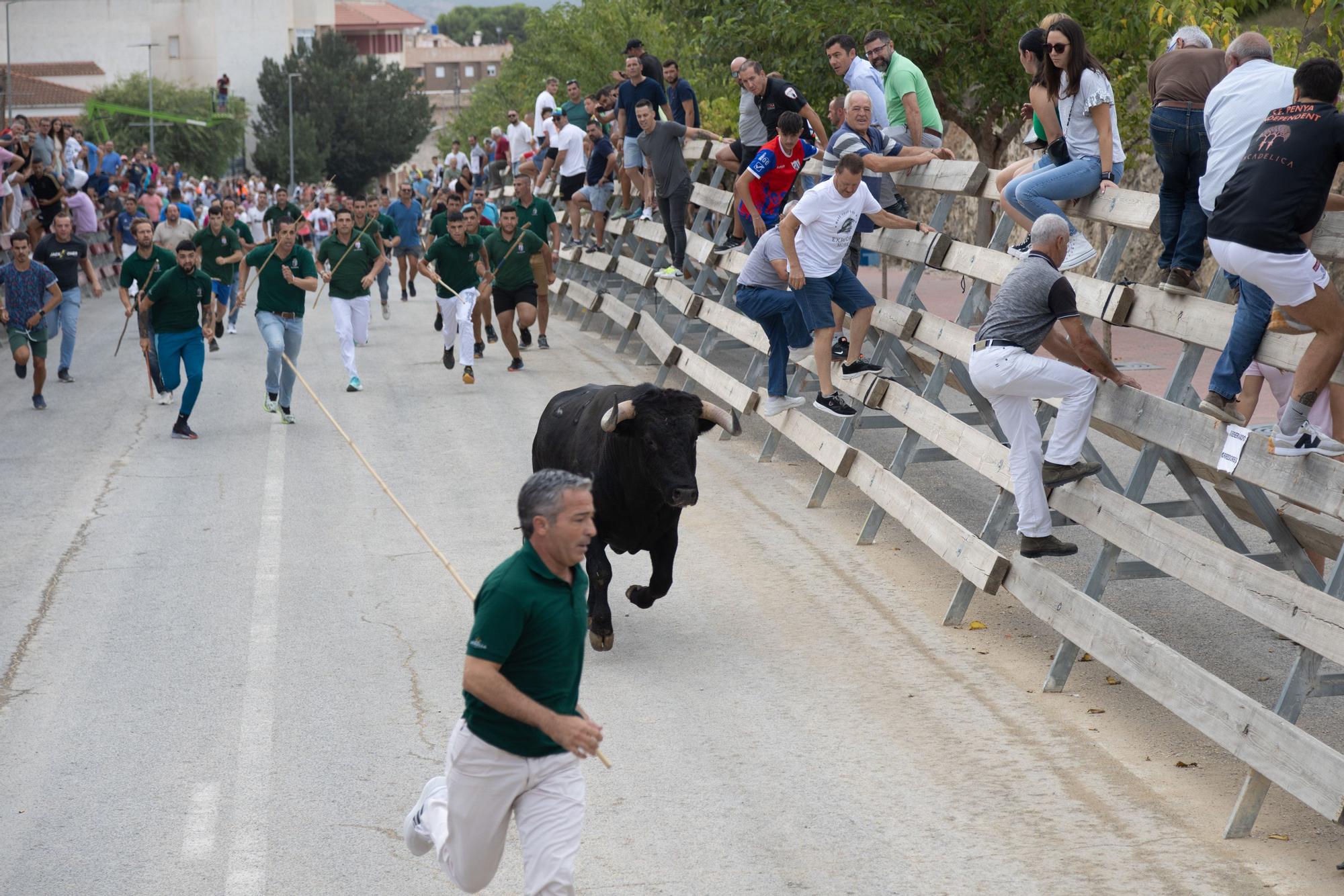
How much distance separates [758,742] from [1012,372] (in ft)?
8.25

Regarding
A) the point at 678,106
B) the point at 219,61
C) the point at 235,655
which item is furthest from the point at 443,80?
the point at 235,655

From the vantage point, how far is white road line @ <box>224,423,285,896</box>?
6617 millimetres

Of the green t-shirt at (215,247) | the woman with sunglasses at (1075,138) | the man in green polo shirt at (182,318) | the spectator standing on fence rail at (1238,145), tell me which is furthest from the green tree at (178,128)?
the spectator standing on fence rail at (1238,145)

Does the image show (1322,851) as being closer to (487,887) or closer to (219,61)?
(487,887)

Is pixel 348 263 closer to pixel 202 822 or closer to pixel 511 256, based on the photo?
pixel 511 256

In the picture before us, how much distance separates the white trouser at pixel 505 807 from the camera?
530 centimetres

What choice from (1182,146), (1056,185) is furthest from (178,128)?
(1182,146)

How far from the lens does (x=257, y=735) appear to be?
8102 millimetres

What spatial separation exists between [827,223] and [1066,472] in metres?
4.01

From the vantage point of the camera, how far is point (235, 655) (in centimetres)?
941

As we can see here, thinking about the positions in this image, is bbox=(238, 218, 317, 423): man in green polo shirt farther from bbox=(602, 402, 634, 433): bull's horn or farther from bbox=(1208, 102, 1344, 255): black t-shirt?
bbox=(1208, 102, 1344, 255): black t-shirt

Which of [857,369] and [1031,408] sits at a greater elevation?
[1031,408]

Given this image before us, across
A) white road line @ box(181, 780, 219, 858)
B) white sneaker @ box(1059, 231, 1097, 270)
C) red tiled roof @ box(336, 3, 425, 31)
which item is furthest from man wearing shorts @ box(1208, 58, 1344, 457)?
red tiled roof @ box(336, 3, 425, 31)

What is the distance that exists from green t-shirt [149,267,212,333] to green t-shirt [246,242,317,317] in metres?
0.70
